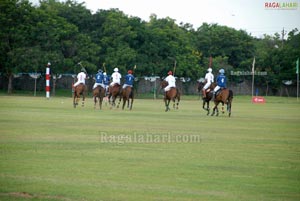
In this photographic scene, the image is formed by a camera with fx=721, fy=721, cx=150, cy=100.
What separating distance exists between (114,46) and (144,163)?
53577 millimetres

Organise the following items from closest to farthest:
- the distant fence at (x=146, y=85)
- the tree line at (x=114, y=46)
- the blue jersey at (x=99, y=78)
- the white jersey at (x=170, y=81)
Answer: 1. the blue jersey at (x=99, y=78)
2. the white jersey at (x=170, y=81)
3. the tree line at (x=114, y=46)
4. the distant fence at (x=146, y=85)

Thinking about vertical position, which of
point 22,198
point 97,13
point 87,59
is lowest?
point 22,198

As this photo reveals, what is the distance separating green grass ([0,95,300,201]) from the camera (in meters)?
10.5

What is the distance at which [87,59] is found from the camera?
6419 centimetres

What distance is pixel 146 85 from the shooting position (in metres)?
74.1

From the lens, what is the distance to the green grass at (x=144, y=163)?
10.5 metres

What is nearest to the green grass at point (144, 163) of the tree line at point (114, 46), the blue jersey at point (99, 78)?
the blue jersey at point (99, 78)

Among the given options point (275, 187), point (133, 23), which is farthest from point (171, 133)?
point (133, 23)

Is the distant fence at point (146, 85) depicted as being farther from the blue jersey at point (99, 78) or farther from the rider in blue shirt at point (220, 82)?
the rider in blue shirt at point (220, 82)

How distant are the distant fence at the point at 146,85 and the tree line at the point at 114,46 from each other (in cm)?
135

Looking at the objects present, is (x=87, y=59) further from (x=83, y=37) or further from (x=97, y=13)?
(x=97, y=13)

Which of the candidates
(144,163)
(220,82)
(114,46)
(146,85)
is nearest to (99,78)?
(220,82)

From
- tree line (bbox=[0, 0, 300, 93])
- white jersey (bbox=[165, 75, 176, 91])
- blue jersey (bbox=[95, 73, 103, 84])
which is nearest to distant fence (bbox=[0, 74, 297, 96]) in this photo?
tree line (bbox=[0, 0, 300, 93])

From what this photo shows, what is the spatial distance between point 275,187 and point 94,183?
2831mm
